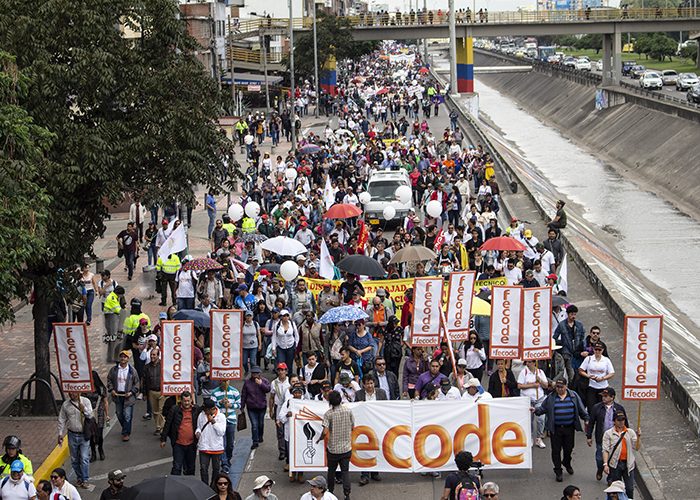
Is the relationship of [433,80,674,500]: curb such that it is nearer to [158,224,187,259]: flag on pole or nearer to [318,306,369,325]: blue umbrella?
[318,306,369,325]: blue umbrella

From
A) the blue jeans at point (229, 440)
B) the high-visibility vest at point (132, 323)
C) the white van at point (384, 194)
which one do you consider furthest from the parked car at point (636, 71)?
the blue jeans at point (229, 440)

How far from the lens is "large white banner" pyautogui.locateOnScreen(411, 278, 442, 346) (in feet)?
59.9

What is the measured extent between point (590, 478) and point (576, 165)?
201ft

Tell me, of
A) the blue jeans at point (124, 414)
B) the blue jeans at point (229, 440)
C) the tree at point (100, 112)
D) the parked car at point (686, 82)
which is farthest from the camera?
the parked car at point (686, 82)

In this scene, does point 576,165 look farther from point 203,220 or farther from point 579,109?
point 203,220

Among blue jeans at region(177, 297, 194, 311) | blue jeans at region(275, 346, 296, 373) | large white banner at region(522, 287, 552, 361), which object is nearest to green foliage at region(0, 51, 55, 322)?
blue jeans at region(275, 346, 296, 373)

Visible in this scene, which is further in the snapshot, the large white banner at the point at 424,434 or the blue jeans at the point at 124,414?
the blue jeans at the point at 124,414

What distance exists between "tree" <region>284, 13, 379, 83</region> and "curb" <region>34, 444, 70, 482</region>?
230ft

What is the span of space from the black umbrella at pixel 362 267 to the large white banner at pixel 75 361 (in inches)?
245

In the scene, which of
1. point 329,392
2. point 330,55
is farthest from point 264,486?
point 330,55

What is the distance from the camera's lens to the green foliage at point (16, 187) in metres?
15.1

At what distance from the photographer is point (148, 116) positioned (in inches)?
717

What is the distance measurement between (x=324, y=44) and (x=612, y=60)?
24138mm

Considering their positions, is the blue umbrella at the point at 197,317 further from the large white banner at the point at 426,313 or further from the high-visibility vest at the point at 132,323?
the large white banner at the point at 426,313
